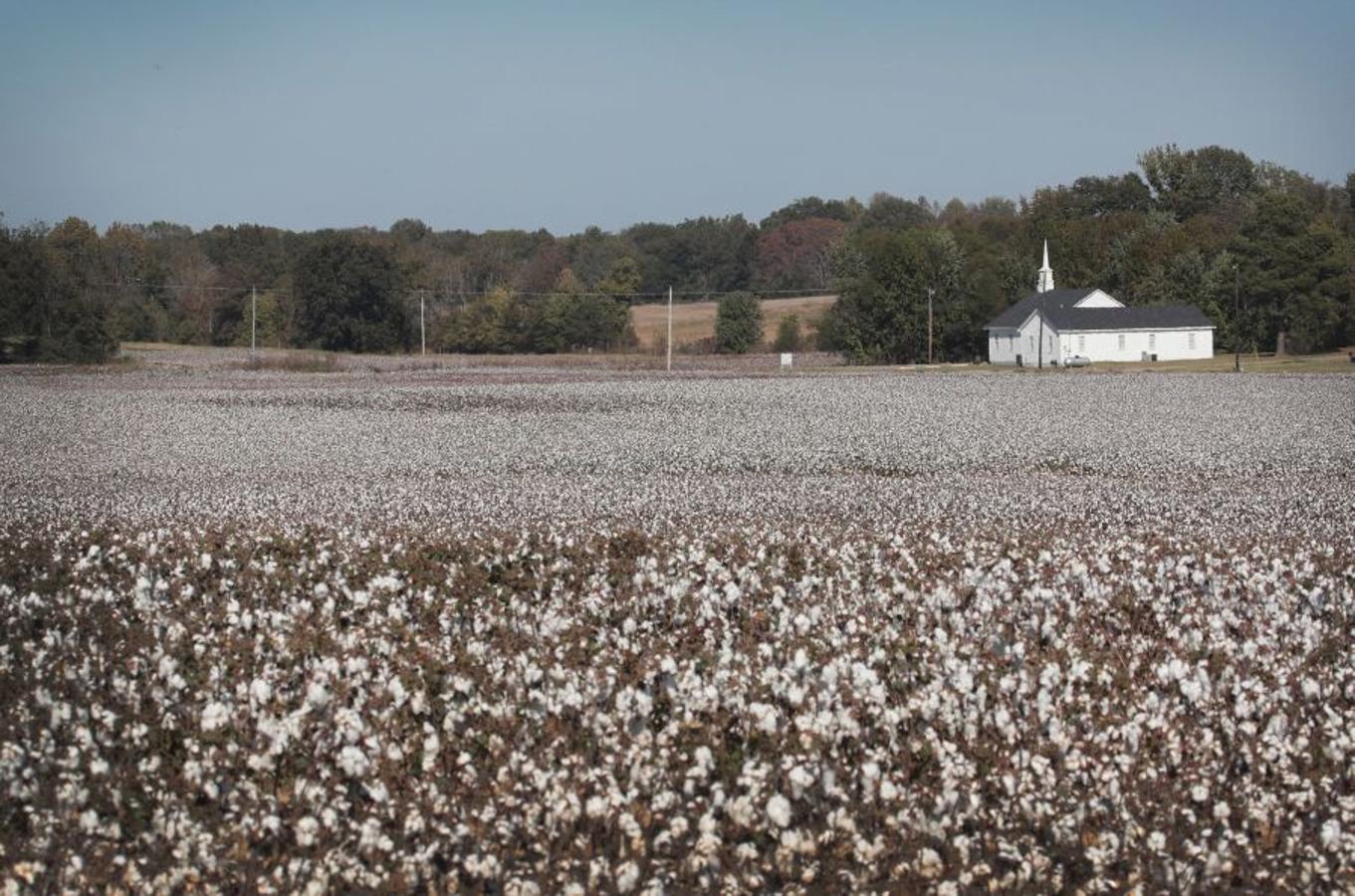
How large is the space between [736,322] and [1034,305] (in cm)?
2719

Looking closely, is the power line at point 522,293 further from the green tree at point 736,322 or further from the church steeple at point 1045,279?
the church steeple at point 1045,279

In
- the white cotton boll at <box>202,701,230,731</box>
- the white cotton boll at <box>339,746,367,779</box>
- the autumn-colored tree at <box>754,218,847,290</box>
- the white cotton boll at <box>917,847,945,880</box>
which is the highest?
the autumn-colored tree at <box>754,218,847,290</box>

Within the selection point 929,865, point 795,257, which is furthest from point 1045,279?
point 929,865

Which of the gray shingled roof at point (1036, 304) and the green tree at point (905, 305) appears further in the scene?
the green tree at point (905, 305)

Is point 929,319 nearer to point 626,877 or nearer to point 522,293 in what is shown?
point 522,293

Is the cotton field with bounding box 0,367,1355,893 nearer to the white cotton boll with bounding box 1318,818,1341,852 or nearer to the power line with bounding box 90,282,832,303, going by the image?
the white cotton boll with bounding box 1318,818,1341,852

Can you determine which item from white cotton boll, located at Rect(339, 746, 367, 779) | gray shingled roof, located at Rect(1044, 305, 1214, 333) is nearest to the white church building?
gray shingled roof, located at Rect(1044, 305, 1214, 333)

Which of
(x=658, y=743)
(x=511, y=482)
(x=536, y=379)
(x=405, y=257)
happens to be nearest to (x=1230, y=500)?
(x=511, y=482)

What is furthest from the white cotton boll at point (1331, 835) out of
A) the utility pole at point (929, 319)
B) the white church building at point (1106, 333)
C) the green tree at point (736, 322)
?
the green tree at point (736, 322)

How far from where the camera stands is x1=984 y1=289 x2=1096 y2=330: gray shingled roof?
394 feet

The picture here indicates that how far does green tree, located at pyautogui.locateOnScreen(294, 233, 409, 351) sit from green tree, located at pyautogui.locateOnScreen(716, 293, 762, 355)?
29.9m

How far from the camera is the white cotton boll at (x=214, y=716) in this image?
873cm

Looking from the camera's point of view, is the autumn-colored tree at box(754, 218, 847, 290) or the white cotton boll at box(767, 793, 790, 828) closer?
the white cotton boll at box(767, 793, 790, 828)

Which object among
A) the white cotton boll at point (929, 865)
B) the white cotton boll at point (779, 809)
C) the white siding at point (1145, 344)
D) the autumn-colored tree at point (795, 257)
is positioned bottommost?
the white cotton boll at point (929, 865)
